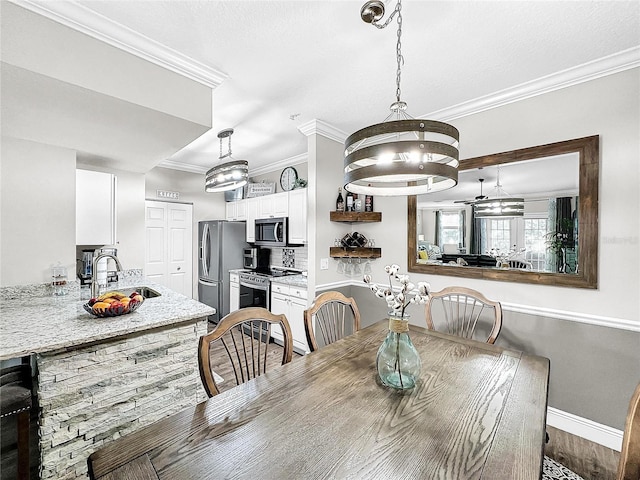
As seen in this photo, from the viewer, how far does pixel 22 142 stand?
2398mm

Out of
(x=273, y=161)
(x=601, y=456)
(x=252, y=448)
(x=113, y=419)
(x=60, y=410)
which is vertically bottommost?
(x=601, y=456)

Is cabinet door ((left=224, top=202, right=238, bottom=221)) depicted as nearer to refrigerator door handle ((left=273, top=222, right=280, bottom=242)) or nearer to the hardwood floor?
refrigerator door handle ((left=273, top=222, right=280, bottom=242))

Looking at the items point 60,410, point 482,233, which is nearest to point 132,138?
point 60,410

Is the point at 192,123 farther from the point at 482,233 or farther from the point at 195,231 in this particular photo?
the point at 195,231

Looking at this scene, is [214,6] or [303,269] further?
[303,269]

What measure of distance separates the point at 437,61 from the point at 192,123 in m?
1.81

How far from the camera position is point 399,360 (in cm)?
126

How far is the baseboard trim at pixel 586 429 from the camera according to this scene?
6.35 ft

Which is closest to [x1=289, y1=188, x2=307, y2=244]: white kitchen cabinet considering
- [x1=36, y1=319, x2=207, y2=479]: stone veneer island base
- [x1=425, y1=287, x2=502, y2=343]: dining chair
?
[x1=425, y1=287, x2=502, y2=343]: dining chair

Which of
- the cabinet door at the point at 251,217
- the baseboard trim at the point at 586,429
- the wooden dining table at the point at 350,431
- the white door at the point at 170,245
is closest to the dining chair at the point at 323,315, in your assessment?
the wooden dining table at the point at 350,431

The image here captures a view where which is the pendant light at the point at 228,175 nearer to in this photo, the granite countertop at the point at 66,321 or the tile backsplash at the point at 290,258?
the granite countertop at the point at 66,321

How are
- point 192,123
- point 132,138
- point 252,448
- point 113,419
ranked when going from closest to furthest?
point 252,448 < point 113,419 < point 192,123 < point 132,138

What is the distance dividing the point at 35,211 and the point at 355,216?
2961 mm

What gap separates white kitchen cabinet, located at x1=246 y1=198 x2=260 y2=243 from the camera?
4543 millimetres
